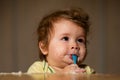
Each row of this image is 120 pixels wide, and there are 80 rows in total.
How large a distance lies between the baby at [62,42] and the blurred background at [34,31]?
40.3 inches

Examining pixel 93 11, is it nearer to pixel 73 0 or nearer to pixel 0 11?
pixel 73 0

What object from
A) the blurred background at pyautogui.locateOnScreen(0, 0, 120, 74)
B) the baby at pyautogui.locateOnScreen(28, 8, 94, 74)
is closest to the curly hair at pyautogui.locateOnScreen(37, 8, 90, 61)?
the baby at pyautogui.locateOnScreen(28, 8, 94, 74)

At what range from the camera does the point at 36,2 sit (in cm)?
232

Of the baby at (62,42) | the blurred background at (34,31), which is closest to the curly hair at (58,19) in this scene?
the baby at (62,42)

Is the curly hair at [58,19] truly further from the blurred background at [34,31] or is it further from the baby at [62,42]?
the blurred background at [34,31]

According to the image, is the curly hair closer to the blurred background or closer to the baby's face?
the baby's face

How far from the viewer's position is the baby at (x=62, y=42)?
1.11 m

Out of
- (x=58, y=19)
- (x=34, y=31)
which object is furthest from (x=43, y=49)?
(x=34, y=31)

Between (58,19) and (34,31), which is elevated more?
(58,19)

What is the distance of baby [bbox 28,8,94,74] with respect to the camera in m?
1.11

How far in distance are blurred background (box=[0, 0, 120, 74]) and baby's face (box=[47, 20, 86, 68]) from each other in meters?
1.08

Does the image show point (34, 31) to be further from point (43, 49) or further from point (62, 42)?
point (62, 42)

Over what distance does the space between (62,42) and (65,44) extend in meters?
0.02

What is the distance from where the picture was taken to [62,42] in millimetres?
1132
